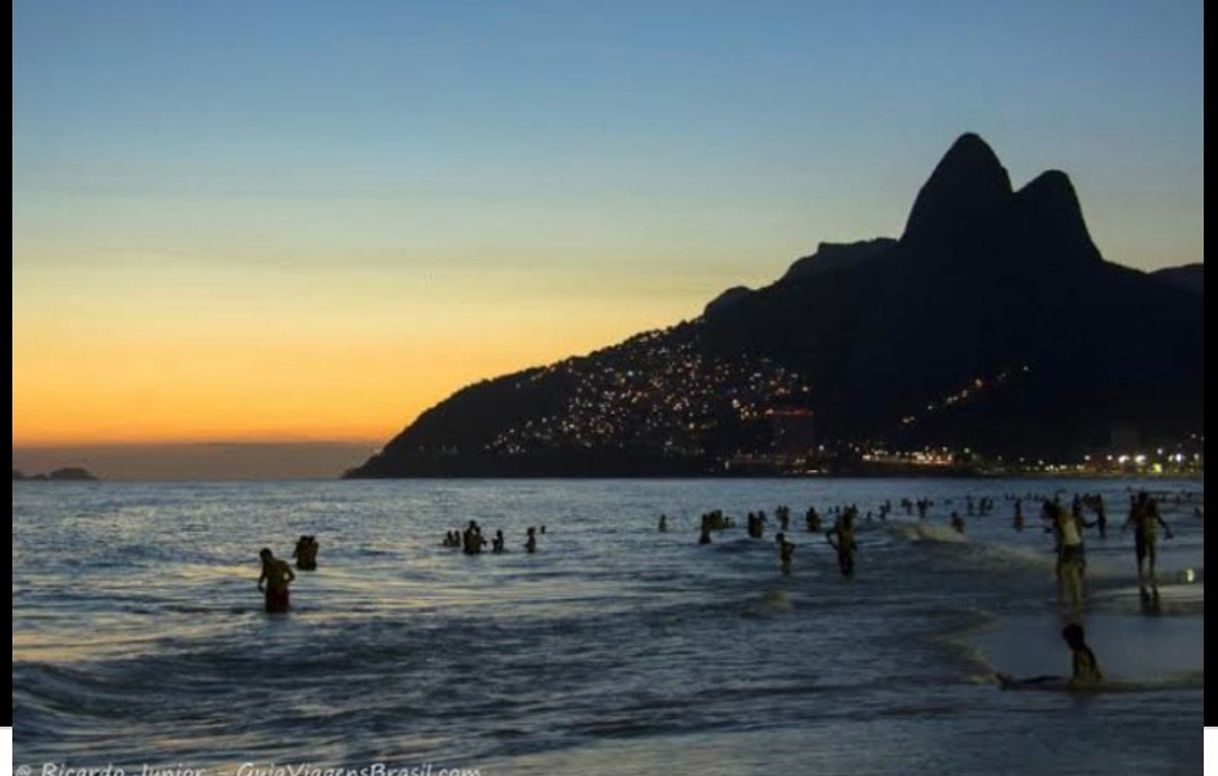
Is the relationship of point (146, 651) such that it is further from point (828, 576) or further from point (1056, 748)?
point (828, 576)

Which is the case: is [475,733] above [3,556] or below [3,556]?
below

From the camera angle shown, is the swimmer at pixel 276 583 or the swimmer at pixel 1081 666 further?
the swimmer at pixel 276 583

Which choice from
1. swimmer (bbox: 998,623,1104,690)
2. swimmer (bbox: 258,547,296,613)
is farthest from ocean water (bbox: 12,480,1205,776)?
swimmer (bbox: 258,547,296,613)

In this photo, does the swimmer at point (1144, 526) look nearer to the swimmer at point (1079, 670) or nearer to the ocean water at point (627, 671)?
the ocean water at point (627, 671)

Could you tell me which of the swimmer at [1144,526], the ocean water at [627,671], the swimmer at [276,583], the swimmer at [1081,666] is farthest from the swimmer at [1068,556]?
the swimmer at [276,583]

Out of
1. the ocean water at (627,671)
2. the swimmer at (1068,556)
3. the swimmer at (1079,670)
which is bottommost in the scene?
the ocean water at (627,671)

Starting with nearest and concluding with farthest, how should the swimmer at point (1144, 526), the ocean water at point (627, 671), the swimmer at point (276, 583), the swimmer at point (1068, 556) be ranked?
the ocean water at point (627, 671)
the swimmer at point (1068, 556)
the swimmer at point (1144, 526)
the swimmer at point (276, 583)

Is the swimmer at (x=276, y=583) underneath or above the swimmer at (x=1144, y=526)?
underneath

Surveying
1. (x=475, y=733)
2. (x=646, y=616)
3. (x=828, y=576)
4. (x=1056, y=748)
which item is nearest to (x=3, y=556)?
(x=475, y=733)

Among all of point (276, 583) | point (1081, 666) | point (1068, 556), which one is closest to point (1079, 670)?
point (1081, 666)
